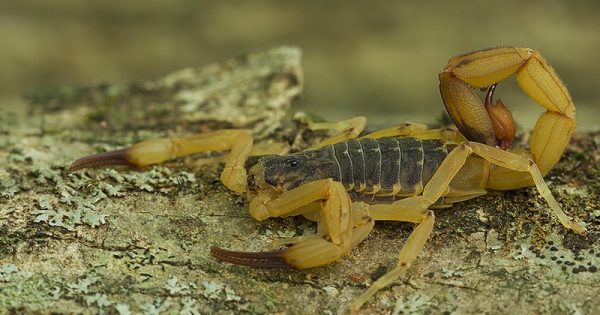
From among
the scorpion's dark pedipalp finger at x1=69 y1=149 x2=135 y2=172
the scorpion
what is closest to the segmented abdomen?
the scorpion

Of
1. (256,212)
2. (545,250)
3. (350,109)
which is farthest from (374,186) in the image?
(350,109)

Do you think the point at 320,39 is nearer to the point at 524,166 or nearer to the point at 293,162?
the point at 293,162

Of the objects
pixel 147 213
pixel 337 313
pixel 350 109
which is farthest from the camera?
pixel 350 109

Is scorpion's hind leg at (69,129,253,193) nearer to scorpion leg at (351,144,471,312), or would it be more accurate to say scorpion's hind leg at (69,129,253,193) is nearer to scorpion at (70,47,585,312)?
scorpion at (70,47,585,312)

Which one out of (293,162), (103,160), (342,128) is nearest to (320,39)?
(342,128)

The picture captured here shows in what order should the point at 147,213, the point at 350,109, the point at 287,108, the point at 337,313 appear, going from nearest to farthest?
the point at 337,313, the point at 147,213, the point at 287,108, the point at 350,109

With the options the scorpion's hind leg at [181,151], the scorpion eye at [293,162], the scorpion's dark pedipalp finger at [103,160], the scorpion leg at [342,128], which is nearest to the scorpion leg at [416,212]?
the scorpion eye at [293,162]

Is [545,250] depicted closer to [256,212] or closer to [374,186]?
[374,186]
